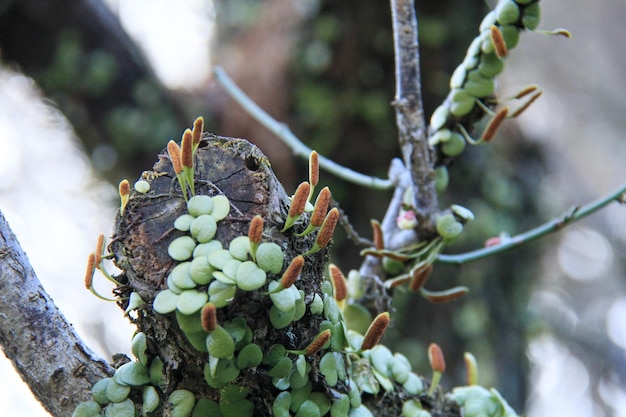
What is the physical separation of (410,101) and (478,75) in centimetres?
12

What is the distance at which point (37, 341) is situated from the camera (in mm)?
687

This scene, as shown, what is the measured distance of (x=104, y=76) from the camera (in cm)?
237

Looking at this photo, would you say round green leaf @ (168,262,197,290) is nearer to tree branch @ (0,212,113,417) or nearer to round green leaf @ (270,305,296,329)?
round green leaf @ (270,305,296,329)

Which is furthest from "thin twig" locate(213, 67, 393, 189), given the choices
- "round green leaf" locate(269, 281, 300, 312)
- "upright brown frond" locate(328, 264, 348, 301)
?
"round green leaf" locate(269, 281, 300, 312)

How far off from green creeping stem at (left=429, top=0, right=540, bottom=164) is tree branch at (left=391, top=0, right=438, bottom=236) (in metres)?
0.06

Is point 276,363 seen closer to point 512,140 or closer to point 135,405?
point 135,405

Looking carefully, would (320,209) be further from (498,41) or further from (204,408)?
(498,41)

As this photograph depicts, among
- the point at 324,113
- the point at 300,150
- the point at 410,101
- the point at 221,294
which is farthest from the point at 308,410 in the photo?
the point at 324,113

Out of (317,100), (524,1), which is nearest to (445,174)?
(524,1)

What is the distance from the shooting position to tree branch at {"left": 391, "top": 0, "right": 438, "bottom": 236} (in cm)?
101

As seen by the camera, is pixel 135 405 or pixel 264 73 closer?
pixel 135 405

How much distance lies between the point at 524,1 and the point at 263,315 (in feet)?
2.24

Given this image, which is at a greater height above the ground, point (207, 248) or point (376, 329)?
point (207, 248)

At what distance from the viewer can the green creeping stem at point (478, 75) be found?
1.00 m
